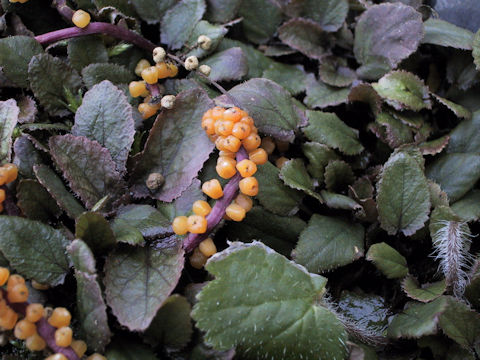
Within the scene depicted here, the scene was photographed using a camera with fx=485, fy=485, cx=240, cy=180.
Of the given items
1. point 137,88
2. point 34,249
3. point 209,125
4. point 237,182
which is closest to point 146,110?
point 137,88

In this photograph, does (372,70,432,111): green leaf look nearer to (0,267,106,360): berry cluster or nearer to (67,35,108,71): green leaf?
(67,35,108,71): green leaf

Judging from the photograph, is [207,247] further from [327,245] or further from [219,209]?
[327,245]

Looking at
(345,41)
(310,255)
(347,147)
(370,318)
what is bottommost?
(370,318)

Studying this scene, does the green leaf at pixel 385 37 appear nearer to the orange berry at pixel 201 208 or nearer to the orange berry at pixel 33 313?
the orange berry at pixel 201 208

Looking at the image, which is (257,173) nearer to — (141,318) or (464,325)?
(141,318)

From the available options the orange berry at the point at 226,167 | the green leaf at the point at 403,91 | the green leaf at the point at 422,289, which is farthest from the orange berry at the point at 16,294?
the green leaf at the point at 403,91

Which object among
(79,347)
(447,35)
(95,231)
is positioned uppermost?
(447,35)

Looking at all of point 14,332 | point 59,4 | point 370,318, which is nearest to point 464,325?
point 370,318
